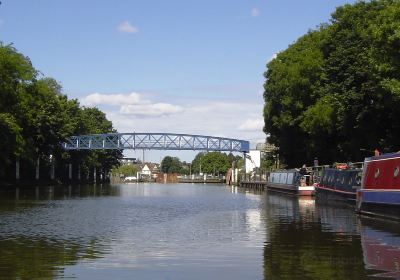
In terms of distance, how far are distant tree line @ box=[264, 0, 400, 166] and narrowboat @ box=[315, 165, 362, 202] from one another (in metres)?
4.16

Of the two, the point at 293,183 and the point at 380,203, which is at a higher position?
the point at 293,183

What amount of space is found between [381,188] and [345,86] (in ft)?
65.5

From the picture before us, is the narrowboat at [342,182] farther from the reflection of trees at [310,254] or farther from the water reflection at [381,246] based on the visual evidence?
the reflection of trees at [310,254]

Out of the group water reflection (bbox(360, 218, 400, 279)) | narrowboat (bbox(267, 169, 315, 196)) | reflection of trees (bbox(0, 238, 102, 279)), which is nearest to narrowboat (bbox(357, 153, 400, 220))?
water reflection (bbox(360, 218, 400, 279))

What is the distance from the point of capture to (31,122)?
87.1 meters

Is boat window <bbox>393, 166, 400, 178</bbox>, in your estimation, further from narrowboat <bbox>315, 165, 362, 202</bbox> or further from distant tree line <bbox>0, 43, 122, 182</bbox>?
distant tree line <bbox>0, 43, 122, 182</bbox>

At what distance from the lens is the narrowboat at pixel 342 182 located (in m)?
40.7

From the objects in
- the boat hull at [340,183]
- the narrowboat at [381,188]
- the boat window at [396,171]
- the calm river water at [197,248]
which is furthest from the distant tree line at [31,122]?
the boat window at [396,171]

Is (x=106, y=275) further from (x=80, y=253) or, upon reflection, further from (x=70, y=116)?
(x=70, y=116)

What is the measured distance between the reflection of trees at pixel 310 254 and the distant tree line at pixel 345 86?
16.2m

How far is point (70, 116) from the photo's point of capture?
111 meters

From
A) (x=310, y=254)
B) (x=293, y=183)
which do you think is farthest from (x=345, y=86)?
(x=310, y=254)

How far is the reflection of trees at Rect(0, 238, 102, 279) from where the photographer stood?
15.1 metres

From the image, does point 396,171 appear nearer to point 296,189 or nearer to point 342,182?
point 342,182
